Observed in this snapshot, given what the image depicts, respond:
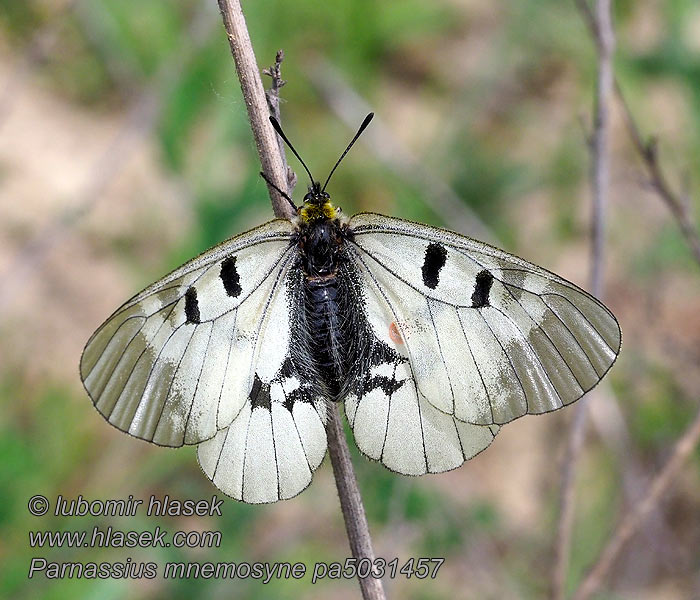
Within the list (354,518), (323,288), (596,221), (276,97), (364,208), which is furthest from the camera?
(364,208)

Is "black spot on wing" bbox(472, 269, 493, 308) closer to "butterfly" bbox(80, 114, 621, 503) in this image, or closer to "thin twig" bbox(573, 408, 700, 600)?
"butterfly" bbox(80, 114, 621, 503)

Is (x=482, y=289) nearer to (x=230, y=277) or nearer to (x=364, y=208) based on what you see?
(x=230, y=277)

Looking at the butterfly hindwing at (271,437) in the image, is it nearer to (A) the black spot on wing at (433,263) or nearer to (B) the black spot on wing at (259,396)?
(B) the black spot on wing at (259,396)

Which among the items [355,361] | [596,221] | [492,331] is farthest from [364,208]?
[492,331]

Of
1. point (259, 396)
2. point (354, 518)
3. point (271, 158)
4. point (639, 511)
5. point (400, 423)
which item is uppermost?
point (271, 158)

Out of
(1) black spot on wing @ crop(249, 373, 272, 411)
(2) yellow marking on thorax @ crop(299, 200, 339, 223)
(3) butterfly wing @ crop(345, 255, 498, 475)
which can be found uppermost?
(2) yellow marking on thorax @ crop(299, 200, 339, 223)

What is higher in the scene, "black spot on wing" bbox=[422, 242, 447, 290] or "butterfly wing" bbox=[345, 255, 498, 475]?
"black spot on wing" bbox=[422, 242, 447, 290]

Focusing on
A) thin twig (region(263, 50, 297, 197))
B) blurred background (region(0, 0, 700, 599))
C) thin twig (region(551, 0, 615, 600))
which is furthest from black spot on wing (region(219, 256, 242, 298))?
blurred background (region(0, 0, 700, 599))

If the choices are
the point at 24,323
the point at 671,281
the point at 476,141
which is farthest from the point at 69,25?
the point at 671,281
